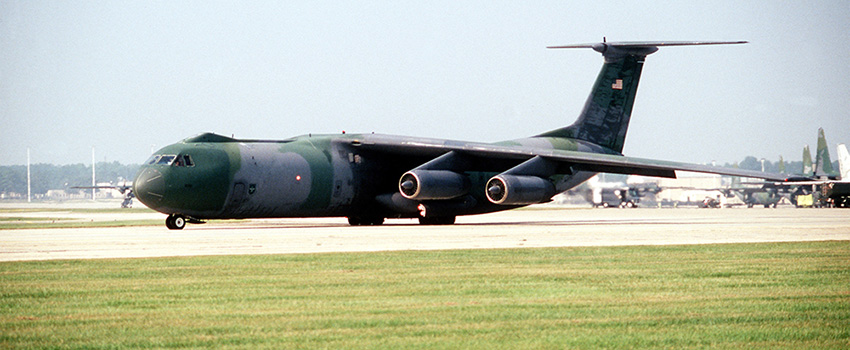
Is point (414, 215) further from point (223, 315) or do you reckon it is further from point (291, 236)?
point (223, 315)

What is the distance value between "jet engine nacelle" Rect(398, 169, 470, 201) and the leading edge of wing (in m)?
1.08

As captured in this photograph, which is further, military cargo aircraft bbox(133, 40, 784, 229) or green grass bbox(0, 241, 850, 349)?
military cargo aircraft bbox(133, 40, 784, 229)

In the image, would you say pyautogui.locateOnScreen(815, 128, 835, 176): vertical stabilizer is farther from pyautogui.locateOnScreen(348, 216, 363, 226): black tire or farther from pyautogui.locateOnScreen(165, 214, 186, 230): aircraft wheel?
pyautogui.locateOnScreen(165, 214, 186, 230): aircraft wheel

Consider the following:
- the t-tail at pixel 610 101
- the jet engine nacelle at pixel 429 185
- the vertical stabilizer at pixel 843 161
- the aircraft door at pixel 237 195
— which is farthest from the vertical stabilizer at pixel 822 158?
the aircraft door at pixel 237 195

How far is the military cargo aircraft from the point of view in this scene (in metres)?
31.8

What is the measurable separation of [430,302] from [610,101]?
99.3 ft

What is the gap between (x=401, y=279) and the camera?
1470 centimetres

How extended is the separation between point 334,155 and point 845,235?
656 inches

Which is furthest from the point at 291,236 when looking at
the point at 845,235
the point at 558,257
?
the point at 845,235

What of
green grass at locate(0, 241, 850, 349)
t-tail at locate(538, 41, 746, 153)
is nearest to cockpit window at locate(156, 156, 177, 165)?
green grass at locate(0, 241, 850, 349)

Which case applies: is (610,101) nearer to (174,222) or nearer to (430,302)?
(174,222)

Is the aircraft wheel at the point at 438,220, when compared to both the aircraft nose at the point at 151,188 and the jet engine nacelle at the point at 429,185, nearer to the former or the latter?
the jet engine nacelle at the point at 429,185

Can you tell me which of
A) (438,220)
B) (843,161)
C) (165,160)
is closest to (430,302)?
(165,160)

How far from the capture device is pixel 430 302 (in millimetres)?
12156
